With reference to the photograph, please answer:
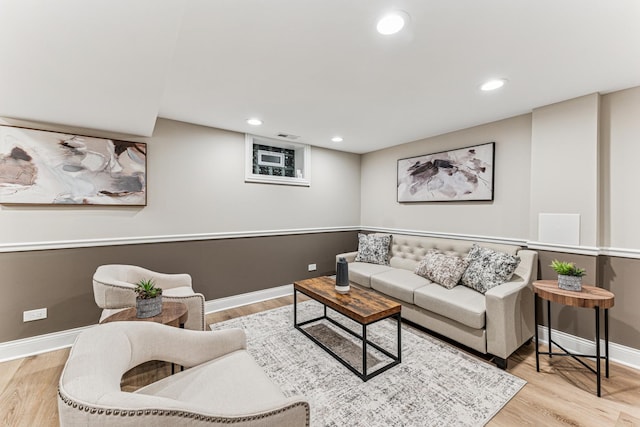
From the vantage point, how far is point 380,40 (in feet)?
5.24

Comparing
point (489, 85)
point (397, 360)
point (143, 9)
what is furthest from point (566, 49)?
Result: point (397, 360)

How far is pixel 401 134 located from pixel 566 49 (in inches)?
79.1

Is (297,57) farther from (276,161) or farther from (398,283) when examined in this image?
(398,283)

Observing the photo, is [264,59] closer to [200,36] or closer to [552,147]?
[200,36]

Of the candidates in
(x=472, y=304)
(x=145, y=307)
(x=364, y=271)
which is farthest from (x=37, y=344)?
(x=472, y=304)

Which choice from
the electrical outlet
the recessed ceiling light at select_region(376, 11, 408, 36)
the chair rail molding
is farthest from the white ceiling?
the electrical outlet

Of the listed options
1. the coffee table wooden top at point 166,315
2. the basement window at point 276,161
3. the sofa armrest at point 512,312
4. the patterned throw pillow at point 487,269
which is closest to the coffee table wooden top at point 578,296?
the sofa armrest at point 512,312

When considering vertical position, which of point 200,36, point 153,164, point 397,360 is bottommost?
point 397,360

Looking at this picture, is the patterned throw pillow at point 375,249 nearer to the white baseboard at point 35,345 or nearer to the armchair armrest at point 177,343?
the armchair armrest at point 177,343

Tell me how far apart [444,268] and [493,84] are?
1.82 metres

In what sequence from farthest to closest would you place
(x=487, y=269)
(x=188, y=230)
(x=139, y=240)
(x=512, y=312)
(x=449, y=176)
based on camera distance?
(x=449, y=176)
(x=188, y=230)
(x=139, y=240)
(x=487, y=269)
(x=512, y=312)

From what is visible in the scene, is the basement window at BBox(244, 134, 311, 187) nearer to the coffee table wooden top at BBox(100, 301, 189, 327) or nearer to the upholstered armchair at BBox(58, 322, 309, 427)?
the coffee table wooden top at BBox(100, 301, 189, 327)

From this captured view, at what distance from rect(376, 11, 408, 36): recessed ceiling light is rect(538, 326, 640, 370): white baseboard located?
306 centimetres

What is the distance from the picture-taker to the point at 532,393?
1.89m
